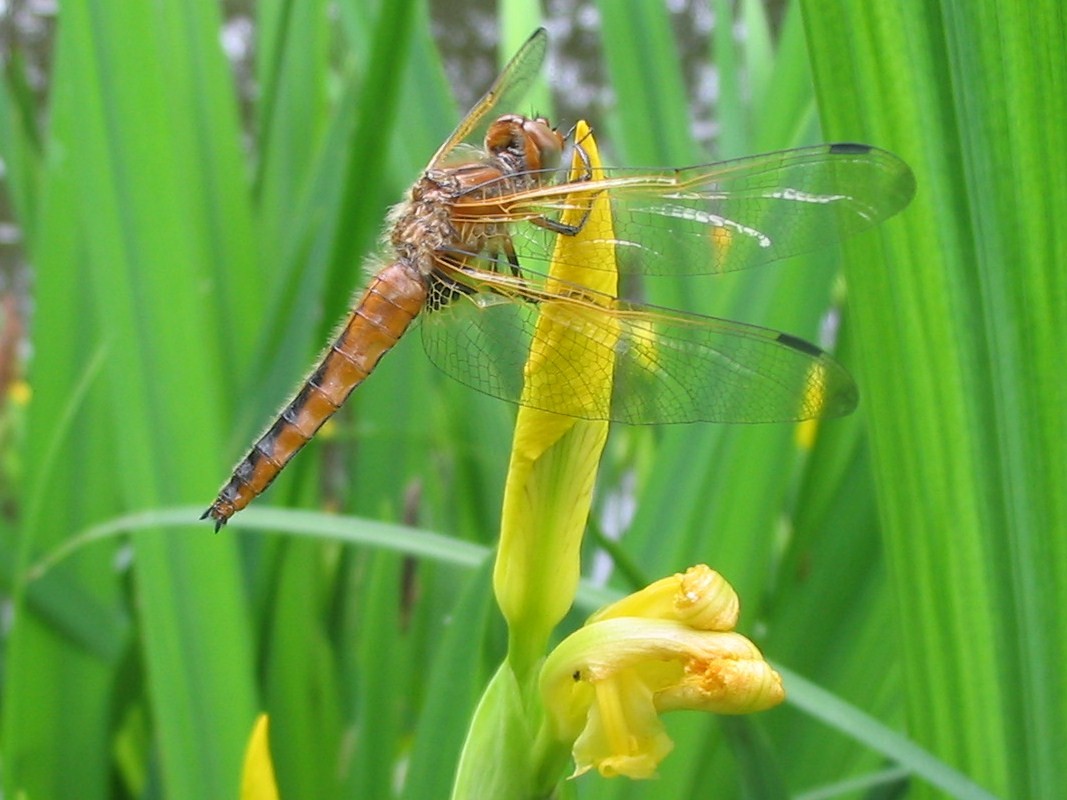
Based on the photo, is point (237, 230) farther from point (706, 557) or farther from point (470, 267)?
point (706, 557)

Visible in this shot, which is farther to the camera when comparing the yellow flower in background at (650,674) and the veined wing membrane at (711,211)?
the veined wing membrane at (711,211)

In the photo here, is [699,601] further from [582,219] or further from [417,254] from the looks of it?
[417,254]

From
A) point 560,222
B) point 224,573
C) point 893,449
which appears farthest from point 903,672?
point 224,573

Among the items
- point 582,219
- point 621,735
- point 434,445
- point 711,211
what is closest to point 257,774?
point 621,735

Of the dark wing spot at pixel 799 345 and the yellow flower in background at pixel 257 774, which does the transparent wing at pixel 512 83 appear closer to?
the dark wing spot at pixel 799 345

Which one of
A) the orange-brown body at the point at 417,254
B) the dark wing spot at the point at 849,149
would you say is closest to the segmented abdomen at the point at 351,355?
the orange-brown body at the point at 417,254

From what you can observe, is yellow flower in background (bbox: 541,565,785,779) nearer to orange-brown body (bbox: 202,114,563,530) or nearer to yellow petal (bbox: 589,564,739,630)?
yellow petal (bbox: 589,564,739,630)
